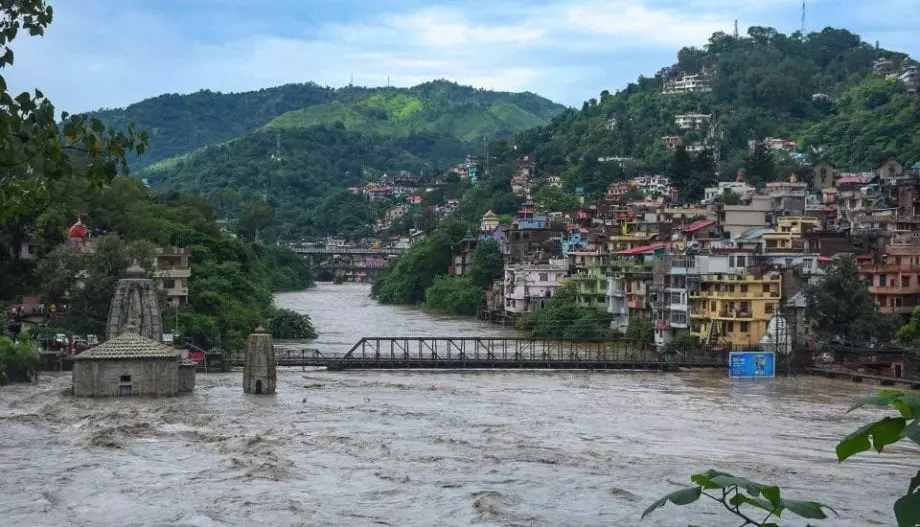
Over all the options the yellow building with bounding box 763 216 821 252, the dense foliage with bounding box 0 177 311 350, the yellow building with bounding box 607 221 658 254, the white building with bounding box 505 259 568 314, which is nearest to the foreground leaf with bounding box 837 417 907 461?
the dense foliage with bounding box 0 177 311 350

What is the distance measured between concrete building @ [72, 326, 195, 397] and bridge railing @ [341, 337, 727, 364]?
30.0 feet

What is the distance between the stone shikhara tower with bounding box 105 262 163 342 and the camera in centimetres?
4688

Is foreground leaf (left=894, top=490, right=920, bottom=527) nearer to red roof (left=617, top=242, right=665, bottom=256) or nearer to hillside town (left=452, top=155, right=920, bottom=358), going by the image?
hillside town (left=452, top=155, right=920, bottom=358)

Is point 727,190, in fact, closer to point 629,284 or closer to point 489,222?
point 489,222

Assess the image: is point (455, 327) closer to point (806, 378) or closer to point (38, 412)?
point (806, 378)

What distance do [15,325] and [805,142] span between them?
84464mm

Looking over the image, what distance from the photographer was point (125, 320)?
154 ft

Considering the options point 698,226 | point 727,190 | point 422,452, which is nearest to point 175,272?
point 698,226

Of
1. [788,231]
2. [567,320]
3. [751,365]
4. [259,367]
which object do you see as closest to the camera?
[259,367]

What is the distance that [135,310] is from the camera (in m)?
47.0

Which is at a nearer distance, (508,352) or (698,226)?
(508,352)

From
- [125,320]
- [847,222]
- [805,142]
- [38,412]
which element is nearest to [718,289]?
[847,222]

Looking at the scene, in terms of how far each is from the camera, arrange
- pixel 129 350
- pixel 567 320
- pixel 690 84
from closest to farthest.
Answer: pixel 129 350, pixel 567 320, pixel 690 84

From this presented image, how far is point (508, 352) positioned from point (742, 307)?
10593 millimetres
